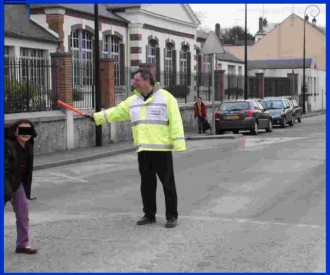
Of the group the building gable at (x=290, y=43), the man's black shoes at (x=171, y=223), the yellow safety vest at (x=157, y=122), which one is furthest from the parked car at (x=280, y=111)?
the building gable at (x=290, y=43)

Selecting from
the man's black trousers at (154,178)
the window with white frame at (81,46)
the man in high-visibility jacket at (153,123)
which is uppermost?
the window with white frame at (81,46)

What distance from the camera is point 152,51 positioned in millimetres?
36969

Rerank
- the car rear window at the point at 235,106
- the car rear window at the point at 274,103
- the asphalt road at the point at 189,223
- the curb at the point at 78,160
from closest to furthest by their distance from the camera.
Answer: the asphalt road at the point at 189,223 → the curb at the point at 78,160 → the car rear window at the point at 235,106 → the car rear window at the point at 274,103

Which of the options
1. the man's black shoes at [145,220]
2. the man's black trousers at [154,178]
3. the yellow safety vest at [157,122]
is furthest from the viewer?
the man's black shoes at [145,220]

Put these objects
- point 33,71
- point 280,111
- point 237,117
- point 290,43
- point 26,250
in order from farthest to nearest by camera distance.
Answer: point 290,43, point 280,111, point 237,117, point 33,71, point 26,250

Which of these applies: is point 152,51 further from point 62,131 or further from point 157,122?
point 157,122

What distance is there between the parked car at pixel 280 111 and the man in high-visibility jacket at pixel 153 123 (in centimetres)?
2661

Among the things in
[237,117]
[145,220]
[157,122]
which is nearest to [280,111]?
[237,117]

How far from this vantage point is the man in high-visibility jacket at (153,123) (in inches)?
290

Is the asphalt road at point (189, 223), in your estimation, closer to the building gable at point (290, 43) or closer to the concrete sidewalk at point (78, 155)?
the concrete sidewalk at point (78, 155)

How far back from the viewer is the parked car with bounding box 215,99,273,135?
88.1 ft

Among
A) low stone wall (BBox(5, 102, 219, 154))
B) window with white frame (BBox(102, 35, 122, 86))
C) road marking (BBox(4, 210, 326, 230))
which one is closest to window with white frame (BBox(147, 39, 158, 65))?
window with white frame (BBox(102, 35, 122, 86))

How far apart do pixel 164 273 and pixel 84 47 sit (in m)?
26.3

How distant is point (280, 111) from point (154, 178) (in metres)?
27.0
